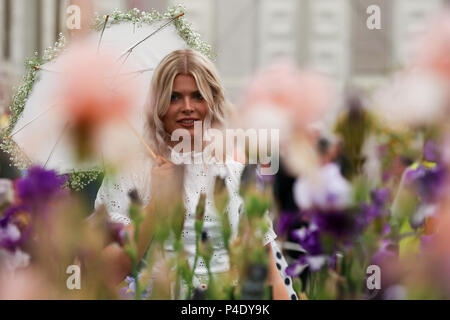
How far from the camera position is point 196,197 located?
3.48 ft

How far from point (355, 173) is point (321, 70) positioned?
0.22 meters

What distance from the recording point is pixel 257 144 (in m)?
1.02

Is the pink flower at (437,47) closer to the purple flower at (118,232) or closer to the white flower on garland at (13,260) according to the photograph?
the purple flower at (118,232)

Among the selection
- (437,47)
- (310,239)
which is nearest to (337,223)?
(310,239)

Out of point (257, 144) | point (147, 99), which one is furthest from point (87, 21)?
point (257, 144)

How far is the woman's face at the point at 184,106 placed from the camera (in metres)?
1.21

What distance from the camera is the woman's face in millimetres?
1214

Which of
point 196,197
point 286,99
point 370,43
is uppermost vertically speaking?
point 370,43

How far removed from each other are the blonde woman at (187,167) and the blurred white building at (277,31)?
0.06 metres

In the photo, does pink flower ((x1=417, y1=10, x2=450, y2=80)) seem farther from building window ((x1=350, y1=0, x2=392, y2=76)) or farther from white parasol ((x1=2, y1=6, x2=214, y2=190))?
white parasol ((x1=2, y1=6, x2=214, y2=190))

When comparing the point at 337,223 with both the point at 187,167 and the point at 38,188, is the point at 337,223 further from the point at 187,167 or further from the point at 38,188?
the point at 38,188

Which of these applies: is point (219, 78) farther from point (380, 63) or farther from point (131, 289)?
point (131, 289)

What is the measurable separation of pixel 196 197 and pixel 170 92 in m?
0.25

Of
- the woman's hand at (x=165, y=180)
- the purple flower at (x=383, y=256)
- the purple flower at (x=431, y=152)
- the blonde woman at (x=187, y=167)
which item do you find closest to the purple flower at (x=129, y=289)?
the blonde woman at (x=187, y=167)
